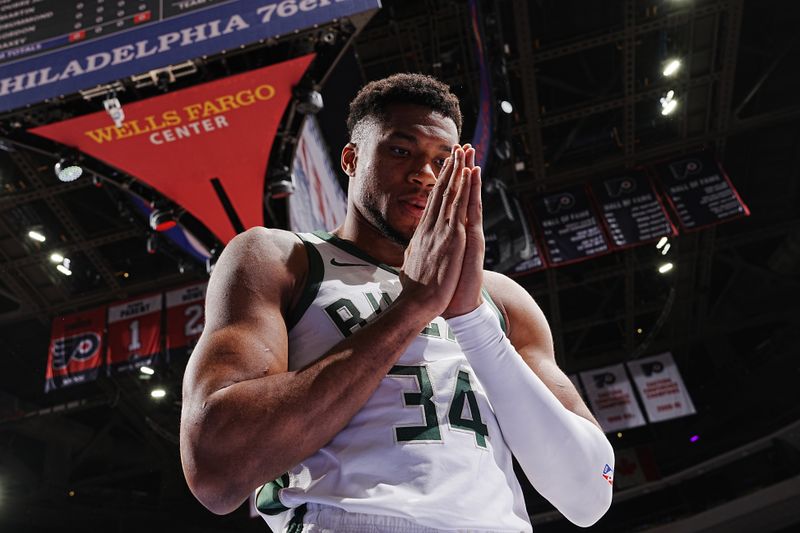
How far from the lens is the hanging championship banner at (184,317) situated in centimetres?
1074

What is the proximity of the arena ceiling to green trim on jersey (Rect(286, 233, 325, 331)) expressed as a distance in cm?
366

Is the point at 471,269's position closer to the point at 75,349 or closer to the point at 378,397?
the point at 378,397

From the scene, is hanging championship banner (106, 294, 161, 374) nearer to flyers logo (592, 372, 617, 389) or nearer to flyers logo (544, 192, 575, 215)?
flyers logo (544, 192, 575, 215)

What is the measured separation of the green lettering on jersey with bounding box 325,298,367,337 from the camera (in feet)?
5.62

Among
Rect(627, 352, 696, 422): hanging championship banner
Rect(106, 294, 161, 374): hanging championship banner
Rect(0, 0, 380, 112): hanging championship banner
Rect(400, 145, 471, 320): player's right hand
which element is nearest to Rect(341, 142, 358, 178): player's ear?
Rect(400, 145, 471, 320): player's right hand

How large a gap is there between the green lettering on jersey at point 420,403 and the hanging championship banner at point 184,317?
9.47 meters

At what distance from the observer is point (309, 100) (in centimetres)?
455

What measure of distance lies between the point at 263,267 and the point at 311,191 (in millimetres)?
3798

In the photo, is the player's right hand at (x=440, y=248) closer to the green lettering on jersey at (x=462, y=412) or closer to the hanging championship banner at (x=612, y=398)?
the green lettering on jersey at (x=462, y=412)

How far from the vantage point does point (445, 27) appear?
1008 cm

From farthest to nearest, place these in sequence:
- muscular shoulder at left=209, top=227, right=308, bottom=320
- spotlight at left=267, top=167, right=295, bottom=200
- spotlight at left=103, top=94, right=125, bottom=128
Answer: spotlight at left=267, top=167, right=295, bottom=200, spotlight at left=103, top=94, right=125, bottom=128, muscular shoulder at left=209, top=227, right=308, bottom=320

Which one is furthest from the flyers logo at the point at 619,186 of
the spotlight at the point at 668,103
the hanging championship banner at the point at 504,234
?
the hanging championship banner at the point at 504,234


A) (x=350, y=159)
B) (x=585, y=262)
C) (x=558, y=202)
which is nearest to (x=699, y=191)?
(x=558, y=202)

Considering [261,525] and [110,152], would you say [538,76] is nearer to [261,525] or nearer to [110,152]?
[110,152]
